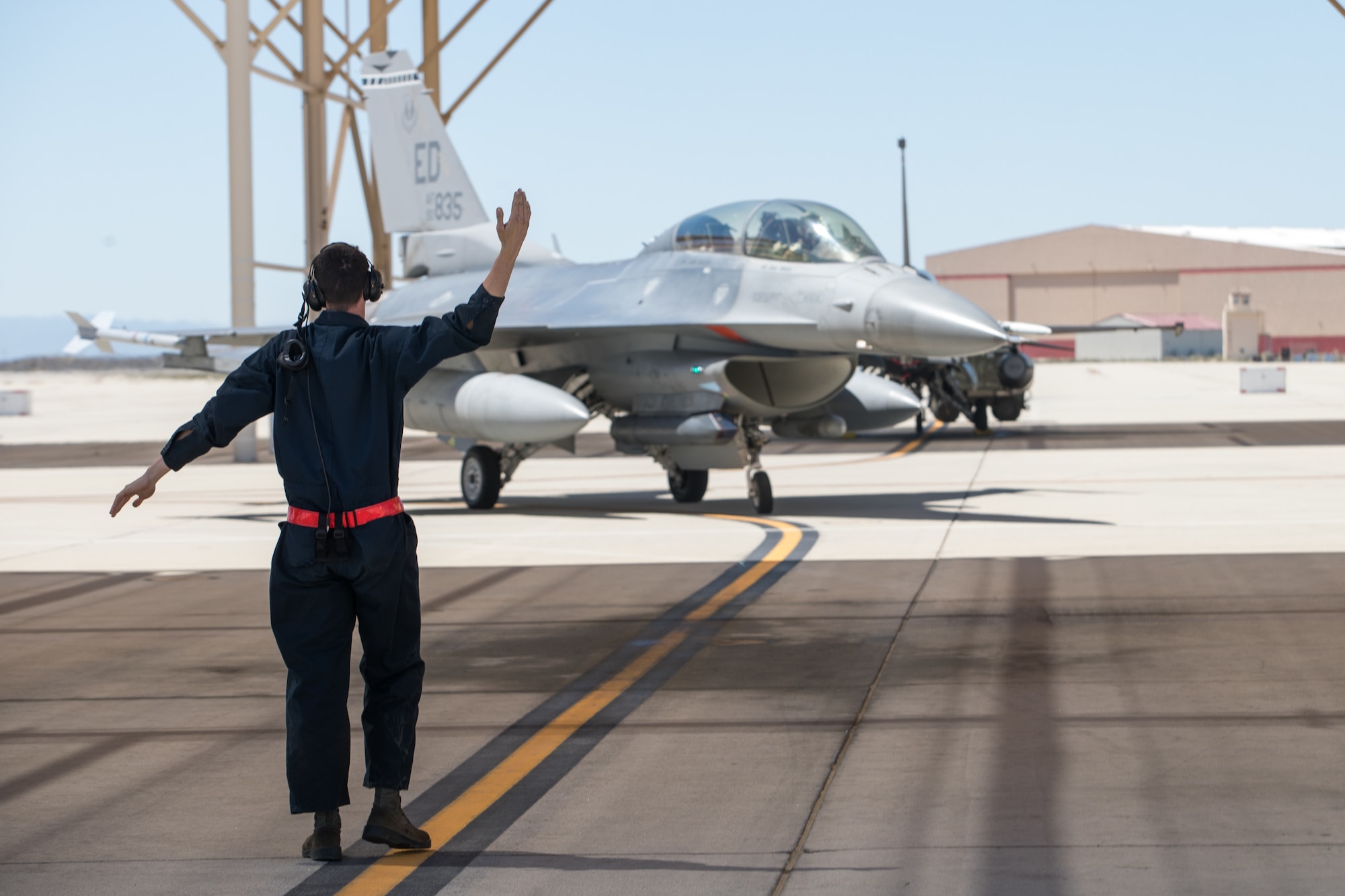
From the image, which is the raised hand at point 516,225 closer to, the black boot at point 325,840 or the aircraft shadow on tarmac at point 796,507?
the black boot at point 325,840

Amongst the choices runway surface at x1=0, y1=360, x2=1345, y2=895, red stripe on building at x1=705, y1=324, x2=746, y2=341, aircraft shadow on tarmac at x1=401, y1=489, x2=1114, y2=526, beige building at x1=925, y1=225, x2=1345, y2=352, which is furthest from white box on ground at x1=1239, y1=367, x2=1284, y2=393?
beige building at x1=925, y1=225, x2=1345, y2=352

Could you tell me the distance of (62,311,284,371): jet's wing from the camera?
18.9 metres

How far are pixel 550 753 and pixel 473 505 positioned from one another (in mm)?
11967

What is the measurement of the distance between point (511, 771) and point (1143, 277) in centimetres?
11974

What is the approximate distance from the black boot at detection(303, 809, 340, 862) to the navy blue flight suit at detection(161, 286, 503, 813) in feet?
0.16

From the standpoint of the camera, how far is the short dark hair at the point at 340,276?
16.0ft

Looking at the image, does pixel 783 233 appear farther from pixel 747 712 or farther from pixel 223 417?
pixel 223 417

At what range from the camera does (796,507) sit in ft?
55.8

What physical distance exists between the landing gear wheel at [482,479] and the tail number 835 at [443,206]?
13.8 ft

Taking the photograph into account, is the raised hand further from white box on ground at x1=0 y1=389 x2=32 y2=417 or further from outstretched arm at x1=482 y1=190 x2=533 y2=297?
white box on ground at x1=0 y1=389 x2=32 y2=417

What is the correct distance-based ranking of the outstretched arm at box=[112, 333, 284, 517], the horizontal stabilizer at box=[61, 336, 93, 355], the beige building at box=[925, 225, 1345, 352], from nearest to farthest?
the outstretched arm at box=[112, 333, 284, 517]
the horizontal stabilizer at box=[61, 336, 93, 355]
the beige building at box=[925, 225, 1345, 352]

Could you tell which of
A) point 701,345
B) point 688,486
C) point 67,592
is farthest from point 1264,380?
point 67,592

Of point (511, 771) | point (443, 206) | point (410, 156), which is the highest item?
point (410, 156)

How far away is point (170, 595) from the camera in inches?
423
